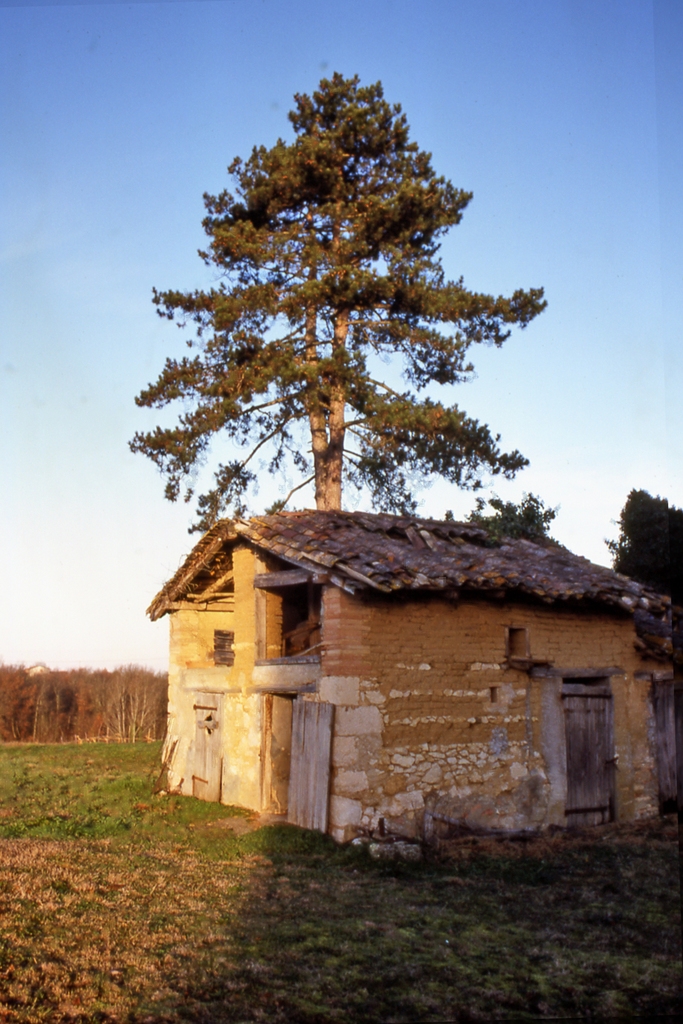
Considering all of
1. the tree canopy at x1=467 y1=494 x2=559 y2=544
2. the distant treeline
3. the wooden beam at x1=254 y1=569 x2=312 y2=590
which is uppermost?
the tree canopy at x1=467 y1=494 x2=559 y2=544

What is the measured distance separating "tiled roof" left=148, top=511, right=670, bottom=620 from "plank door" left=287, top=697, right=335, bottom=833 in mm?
1843

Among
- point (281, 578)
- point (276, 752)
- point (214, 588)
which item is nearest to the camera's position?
point (281, 578)

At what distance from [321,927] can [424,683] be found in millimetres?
4387

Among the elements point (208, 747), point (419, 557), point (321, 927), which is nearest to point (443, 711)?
point (419, 557)

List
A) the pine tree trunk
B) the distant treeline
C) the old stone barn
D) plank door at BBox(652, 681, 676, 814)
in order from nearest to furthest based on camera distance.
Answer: the old stone barn < plank door at BBox(652, 681, 676, 814) < the pine tree trunk < the distant treeline

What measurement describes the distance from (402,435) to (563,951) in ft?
37.2

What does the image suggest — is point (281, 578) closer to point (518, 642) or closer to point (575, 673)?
point (518, 642)

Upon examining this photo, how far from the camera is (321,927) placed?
7035mm

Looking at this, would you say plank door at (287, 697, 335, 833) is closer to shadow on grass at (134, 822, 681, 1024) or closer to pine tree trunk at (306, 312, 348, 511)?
shadow on grass at (134, 822, 681, 1024)

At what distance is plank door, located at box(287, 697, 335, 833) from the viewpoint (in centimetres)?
1066

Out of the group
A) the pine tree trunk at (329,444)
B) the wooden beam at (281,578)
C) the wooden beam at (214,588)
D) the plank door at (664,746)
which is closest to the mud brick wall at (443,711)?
the plank door at (664,746)

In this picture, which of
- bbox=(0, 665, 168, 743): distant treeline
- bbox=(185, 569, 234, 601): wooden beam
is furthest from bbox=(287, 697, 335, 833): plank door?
bbox=(0, 665, 168, 743): distant treeline

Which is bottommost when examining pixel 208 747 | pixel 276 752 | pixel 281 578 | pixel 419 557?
pixel 208 747

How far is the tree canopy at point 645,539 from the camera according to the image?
21.0m
